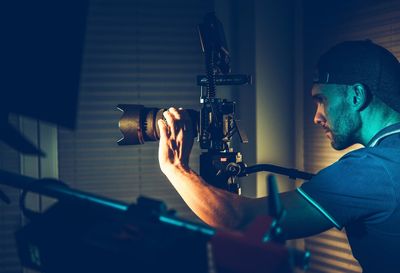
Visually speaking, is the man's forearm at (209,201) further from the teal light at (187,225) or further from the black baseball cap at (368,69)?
the teal light at (187,225)

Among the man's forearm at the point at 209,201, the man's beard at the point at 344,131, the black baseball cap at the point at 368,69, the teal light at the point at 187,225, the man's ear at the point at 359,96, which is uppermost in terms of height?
the black baseball cap at the point at 368,69

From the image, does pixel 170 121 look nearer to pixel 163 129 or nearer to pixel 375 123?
pixel 163 129

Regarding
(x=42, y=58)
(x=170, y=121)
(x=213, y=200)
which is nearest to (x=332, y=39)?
(x=170, y=121)

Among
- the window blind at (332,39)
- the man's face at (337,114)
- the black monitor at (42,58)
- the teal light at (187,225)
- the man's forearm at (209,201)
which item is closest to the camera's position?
the teal light at (187,225)

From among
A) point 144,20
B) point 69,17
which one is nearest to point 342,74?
point 144,20

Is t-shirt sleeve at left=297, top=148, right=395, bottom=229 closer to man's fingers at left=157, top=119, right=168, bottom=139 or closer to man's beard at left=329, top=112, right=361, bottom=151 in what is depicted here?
man's beard at left=329, top=112, right=361, bottom=151

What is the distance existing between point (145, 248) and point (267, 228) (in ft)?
0.50

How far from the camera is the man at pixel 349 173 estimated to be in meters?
1.20

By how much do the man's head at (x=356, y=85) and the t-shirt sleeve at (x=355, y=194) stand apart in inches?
10.4

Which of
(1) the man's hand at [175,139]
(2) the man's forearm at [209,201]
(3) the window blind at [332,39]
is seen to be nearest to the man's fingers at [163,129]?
(1) the man's hand at [175,139]

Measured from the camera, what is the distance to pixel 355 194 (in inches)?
46.9

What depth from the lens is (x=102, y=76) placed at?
251 centimetres

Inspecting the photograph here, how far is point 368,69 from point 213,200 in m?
0.68

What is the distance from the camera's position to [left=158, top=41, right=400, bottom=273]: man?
47.1 inches
